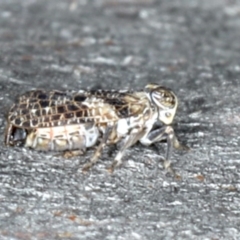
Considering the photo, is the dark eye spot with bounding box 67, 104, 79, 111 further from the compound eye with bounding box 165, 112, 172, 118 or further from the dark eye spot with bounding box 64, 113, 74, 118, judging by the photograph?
the compound eye with bounding box 165, 112, 172, 118

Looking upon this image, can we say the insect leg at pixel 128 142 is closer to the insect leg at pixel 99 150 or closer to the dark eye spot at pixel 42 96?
the insect leg at pixel 99 150

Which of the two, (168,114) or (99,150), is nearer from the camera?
(99,150)

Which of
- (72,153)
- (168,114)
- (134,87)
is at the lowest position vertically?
(72,153)

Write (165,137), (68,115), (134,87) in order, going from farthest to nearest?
(134,87)
(165,137)
(68,115)

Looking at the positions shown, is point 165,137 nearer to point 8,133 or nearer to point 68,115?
point 68,115

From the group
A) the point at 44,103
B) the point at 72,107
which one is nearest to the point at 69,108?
the point at 72,107

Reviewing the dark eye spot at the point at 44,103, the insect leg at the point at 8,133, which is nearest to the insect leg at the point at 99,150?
the dark eye spot at the point at 44,103

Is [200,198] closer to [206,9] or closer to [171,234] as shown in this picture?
[171,234]
